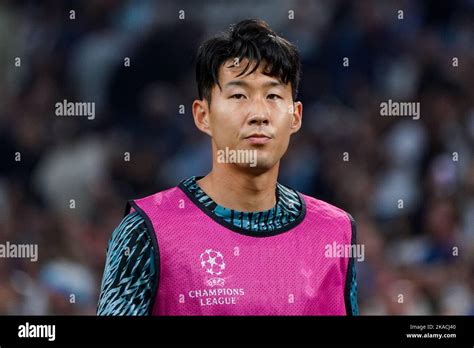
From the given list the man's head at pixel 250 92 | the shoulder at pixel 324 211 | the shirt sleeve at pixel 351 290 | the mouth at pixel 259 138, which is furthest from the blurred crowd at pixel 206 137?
the mouth at pixel 259 138

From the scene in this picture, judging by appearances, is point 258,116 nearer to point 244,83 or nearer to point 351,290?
point 244,83

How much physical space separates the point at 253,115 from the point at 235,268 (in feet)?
1.79

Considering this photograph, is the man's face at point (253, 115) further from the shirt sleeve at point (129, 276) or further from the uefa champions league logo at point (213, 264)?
the shirt sleeve at point (129, 276)

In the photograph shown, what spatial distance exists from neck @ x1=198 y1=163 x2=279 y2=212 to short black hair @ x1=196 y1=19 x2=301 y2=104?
0.96 ft

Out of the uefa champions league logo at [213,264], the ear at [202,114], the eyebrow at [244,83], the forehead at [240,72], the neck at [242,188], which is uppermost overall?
the forehead at [240,72]


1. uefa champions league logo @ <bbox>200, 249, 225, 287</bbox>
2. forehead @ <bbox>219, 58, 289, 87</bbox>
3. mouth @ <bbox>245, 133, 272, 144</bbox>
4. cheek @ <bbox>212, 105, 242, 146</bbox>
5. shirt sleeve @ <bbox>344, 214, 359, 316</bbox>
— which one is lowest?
shirt sleeve @ <bbox>344, 214, 359, 316</bbox>

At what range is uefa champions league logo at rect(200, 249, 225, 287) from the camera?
4.19 meters

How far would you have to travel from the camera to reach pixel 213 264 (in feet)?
13.9

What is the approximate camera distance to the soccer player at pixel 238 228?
13.7ft

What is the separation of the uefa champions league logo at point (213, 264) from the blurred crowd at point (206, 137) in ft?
10.3

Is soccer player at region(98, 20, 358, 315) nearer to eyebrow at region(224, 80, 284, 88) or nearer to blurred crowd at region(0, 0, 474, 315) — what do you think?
eyebrow at region(224, 80, 284, 88)

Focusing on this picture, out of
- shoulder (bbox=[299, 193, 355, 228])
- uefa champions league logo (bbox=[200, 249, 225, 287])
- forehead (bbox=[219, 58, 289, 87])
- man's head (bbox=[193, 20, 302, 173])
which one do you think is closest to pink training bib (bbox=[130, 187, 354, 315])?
uefa champions league logo (bbox=[200, 249, 225, 287])

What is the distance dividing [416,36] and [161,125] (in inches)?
86.5
